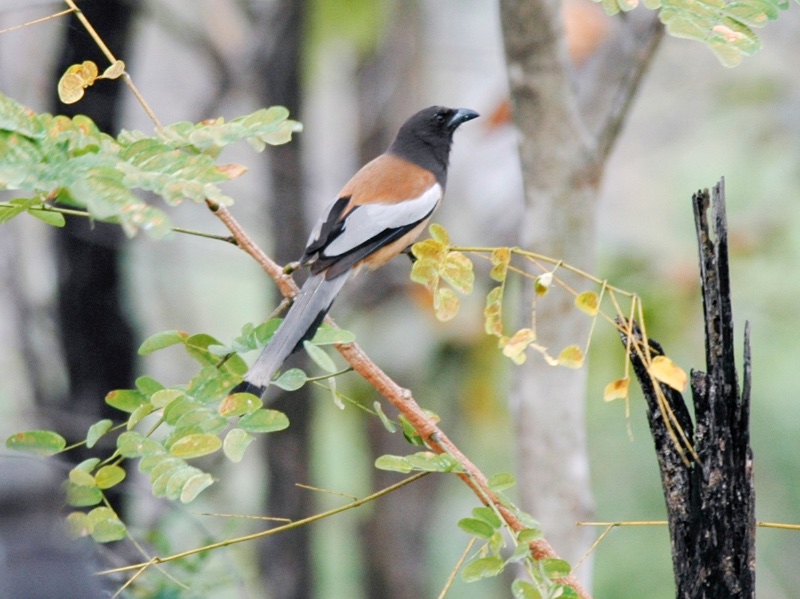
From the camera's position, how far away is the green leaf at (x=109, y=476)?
162 cm

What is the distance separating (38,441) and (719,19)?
1258 mm

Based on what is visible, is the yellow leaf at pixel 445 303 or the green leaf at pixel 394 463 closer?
the green leaf at pixel 394 463

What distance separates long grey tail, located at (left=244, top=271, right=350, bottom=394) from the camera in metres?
1.77

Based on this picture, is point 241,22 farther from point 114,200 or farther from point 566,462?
point 114,200

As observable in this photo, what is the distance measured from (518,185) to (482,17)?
10.0ft

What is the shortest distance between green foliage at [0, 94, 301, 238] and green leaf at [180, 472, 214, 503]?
38cm

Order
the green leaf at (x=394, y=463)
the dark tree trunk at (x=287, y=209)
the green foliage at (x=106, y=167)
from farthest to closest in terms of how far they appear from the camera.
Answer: the dark tree trunk at (x=287, y=209), the green leaf at (x=394, y=463), the green foliage at (x=106, y=167)

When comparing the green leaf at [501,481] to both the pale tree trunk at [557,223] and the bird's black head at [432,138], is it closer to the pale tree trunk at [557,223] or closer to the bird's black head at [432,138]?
the pale tree trunk at [557,223]

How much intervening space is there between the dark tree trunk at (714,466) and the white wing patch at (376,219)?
117 centimetres

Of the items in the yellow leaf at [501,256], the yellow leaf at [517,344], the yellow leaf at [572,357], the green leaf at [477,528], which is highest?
the yellow leaf at [501,256]

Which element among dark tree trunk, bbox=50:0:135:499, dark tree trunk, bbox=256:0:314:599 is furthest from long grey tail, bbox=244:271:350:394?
dark tree trunk, bbox=256:0:314:599

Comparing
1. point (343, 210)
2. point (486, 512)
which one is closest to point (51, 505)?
point (486, 512)

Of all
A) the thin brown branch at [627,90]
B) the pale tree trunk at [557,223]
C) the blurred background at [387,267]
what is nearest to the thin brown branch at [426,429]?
the pale tree trunk at [557,223]

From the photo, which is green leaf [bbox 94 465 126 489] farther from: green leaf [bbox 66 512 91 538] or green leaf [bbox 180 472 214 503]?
green leaf [bbox 180 472 214 503]
